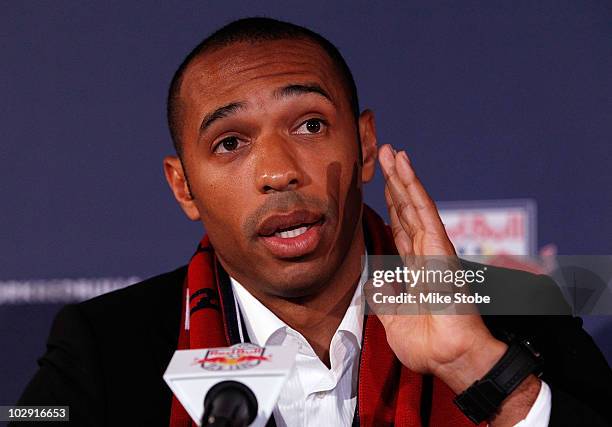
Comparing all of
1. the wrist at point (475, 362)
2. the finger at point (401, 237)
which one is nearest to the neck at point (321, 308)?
the finger at point (401, 237)

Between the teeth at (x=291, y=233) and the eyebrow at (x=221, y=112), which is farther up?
the eyebrow at (x=221, y=112)

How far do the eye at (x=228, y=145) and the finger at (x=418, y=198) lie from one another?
31 cm

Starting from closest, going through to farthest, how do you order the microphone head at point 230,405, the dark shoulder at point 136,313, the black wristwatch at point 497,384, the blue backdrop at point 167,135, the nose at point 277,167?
1. the microphone head at point 230,405
2. the black wristwatch at point 497,384
3. the nose at point 277,167
4. the dark shoulder at point 136,313
5. the blue backdrop at point 167,135

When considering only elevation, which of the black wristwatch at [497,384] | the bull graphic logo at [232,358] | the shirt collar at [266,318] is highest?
the shirt collar at [266,318]

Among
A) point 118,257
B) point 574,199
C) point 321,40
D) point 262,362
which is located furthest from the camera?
point 118,257

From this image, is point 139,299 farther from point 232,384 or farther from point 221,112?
point 232,384

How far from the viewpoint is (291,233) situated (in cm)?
150

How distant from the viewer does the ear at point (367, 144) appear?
5.88ft

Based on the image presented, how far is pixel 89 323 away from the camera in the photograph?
172 cm

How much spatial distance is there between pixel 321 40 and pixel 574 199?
2.65 feet

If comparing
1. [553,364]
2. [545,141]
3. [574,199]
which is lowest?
[553,364]

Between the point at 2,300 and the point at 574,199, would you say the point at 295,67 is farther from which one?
the point at 2,300

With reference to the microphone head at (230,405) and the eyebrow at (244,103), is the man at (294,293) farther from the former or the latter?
the microphone head at (230,405)

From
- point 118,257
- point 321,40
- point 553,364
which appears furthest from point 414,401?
point 118,257
